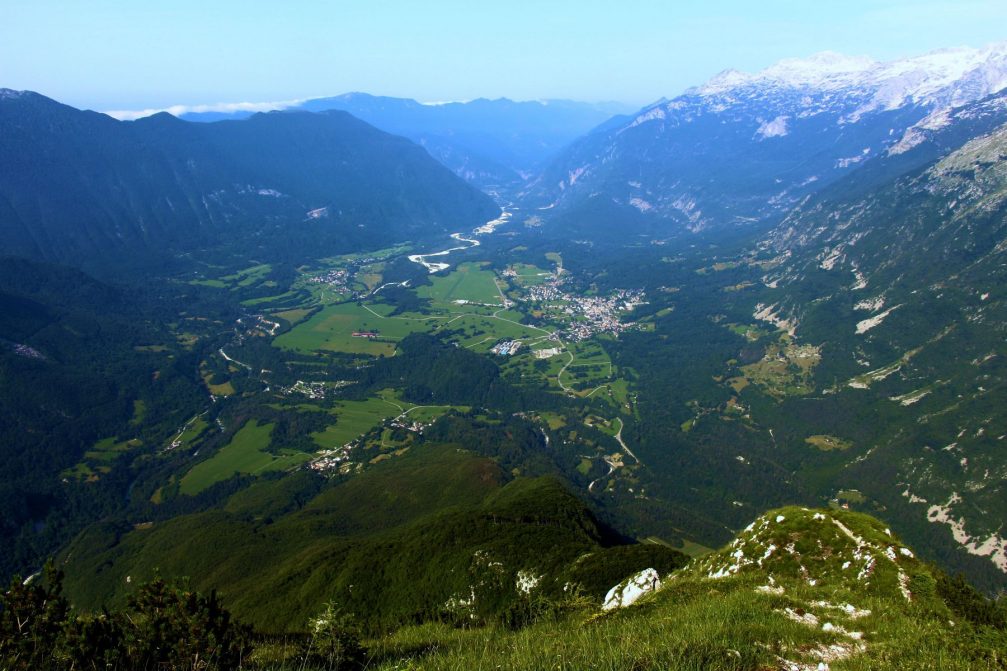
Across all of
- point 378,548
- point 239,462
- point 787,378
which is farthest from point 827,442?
point 239,462

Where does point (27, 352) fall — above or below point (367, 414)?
above

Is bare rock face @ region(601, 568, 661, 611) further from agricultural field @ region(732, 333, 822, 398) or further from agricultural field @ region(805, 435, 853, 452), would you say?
agricultural field @ region(732, 333, 822, 398)

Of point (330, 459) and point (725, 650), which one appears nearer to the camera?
point (725, 650)

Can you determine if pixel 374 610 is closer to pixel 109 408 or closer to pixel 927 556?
pixel 927 556

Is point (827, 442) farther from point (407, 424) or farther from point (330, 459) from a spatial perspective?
point (330, 459)

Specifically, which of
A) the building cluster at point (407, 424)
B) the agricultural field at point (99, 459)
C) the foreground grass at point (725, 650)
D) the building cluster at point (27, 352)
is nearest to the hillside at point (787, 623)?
the foreground grass at point (725, 650)

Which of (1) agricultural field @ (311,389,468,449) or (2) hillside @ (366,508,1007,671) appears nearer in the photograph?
(2) hillside @ (366,508,1007,671)

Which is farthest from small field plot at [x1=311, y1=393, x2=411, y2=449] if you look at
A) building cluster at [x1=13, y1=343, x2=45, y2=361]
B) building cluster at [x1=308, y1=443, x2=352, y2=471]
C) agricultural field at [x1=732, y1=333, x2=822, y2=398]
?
agricultural field at [x1=732, y1=333, x2=822, y2=398]

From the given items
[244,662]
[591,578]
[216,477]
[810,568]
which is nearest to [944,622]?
[810,568]

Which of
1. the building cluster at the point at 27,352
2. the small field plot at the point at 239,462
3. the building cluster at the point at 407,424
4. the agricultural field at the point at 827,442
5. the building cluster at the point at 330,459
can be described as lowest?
the agricultural field at the point at 827,442

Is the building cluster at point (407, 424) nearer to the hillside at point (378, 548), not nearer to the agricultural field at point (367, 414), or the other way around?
the agricultural field at point (367, 414)
